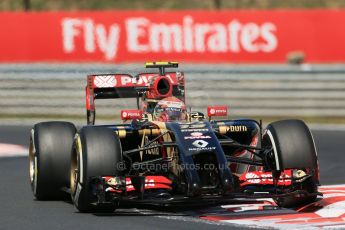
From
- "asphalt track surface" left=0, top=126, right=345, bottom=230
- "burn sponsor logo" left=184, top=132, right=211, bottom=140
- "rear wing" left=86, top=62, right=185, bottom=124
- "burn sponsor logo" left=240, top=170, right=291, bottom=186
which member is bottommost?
"asphalt track surface" left=0, top=126, right=345, bottom=230

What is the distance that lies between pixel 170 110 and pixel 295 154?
1618 mm

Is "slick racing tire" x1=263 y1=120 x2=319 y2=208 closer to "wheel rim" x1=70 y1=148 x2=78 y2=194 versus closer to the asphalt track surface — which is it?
the asphalt track surface

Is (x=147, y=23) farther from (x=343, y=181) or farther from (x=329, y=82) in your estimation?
(x=343, y=181)

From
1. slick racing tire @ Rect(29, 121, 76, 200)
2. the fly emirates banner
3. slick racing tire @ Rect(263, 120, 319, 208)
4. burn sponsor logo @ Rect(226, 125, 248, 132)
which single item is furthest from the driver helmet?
the fly emirates banner

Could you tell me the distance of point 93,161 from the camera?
959 centimetres

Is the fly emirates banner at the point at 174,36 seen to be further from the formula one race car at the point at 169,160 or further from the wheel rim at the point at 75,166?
the wheel rim at the point at 75,166

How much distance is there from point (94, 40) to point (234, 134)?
14491 mm

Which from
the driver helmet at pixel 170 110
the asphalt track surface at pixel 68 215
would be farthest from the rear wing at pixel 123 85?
the asphalt track surface at pixel 68 215

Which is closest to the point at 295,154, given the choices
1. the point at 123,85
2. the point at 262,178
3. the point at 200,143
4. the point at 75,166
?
the point at 262,178

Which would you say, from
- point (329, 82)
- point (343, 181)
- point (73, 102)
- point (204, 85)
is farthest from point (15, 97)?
point (343, 181)

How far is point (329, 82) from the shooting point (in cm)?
1866

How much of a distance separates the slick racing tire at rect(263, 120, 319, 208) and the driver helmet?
1.14 meters

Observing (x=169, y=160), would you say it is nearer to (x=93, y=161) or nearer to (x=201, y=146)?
(x=201, y=146)

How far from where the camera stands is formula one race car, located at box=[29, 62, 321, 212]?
9477mm
